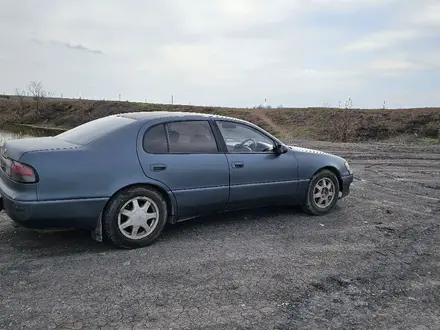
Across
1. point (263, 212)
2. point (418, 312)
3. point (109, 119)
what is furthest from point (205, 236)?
point (418, 312)

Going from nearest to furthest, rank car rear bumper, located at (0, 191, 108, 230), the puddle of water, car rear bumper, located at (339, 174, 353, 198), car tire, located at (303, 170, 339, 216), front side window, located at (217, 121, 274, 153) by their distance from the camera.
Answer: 1. car rear bumper, located at (0, 191, 108, 230)
2. front side window, located at (217, 121, 274, 153)
3. car tire, located at (303, 170, 339, 216)
4. car rear bumper, located at (339, 174, 353, 198)
5. the puddle of water

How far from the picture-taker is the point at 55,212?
4148 mm

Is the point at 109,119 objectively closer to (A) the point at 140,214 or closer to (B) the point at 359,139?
(A) the point at 140,214

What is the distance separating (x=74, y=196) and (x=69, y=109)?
46.9 meters

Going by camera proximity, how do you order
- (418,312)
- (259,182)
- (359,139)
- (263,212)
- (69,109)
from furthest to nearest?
(69,109) < (359,139) < (263,212) < (259,182) < (418,312)

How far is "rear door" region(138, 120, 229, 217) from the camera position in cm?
471

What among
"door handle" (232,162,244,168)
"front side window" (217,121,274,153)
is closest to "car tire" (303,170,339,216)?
"front side window" (217,121,274,153)

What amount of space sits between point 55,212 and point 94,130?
115 cm

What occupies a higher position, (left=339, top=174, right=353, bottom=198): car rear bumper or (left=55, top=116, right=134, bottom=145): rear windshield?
(left=55, top=116, right=134, bottom=145): rear windshield

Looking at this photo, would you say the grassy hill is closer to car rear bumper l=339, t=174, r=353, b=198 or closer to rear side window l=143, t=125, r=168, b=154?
car rear bumper l=339, t=174, r=353, b=198

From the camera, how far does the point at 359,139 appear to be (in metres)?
25.2

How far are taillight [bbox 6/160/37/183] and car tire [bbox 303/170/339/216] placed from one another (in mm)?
3658

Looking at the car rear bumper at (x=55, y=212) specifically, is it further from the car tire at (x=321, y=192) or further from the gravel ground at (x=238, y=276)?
the car tire at (x=321, y=192)

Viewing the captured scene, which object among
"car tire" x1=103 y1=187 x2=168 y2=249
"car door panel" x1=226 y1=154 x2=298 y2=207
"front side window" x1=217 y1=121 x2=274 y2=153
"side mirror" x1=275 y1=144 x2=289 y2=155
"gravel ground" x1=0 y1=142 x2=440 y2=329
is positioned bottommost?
"gravel ground" x1=0 y1=142 x2=440 y2=329
